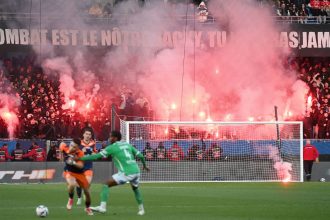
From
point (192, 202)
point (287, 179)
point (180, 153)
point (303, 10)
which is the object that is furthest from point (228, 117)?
point (192, 202)

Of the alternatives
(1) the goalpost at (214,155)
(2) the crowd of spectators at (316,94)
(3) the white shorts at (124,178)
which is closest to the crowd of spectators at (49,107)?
(1) the goalpost at (214,155)

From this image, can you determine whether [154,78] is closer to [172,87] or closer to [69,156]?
[172,87]

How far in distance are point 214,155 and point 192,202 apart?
34.8 ft

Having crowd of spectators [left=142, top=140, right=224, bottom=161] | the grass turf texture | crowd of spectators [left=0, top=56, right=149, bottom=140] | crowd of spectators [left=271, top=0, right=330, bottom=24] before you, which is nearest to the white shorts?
the grass turf texture

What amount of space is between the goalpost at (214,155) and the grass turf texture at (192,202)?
158 inches

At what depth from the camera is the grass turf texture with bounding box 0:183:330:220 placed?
15609 millimetres

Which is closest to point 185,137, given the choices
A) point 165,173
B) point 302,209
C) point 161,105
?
point 165,173

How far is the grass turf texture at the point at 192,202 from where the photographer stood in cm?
1561

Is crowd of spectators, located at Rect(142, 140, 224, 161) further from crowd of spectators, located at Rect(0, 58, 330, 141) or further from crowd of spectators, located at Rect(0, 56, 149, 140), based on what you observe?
crowd of spectators, located at Rect(0, 56, 149, 140)

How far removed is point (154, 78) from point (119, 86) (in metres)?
1.60

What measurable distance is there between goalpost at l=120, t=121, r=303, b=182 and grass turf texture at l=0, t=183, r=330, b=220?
401 cm

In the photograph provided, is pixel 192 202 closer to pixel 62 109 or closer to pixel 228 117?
pixel 62 109

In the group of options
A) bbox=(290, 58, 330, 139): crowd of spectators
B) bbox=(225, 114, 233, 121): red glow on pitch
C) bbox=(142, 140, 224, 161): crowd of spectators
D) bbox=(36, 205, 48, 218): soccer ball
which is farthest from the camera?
bbox=(225, 114, 233, 121): red glow on pitch

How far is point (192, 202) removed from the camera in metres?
19.0
